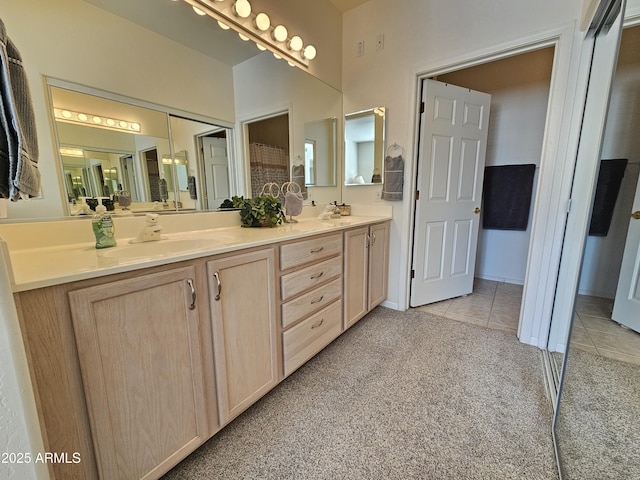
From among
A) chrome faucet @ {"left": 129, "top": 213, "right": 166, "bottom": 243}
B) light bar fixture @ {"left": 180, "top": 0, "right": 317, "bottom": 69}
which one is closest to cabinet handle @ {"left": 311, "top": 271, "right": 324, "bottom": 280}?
chrome faucet @ {"left": 129, "top": 213, "right": 166, "bottom": 243}

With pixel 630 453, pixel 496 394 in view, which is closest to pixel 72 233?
pixel 496 394

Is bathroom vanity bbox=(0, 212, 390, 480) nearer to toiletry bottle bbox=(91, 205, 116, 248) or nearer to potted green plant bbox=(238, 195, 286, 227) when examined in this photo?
toiletry bottle bbox=(91, 205, 116, 248)

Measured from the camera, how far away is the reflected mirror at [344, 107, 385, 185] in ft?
7.82

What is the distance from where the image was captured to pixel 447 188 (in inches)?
95.9

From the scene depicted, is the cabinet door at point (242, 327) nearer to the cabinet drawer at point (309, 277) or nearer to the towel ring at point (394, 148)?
the cabinet drawer at point (309, 277)

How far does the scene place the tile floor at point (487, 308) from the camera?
225 cm

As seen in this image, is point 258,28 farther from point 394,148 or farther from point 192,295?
point 192,295

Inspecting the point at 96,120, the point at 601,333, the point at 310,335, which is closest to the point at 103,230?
the point at 96,120

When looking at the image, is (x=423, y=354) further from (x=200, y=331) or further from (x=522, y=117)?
(x=522, y=117)

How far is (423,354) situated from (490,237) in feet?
7.16

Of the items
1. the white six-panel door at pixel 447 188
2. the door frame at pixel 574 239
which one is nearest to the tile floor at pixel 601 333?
the door frame at pixel 574 239

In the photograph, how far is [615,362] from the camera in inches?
49.3

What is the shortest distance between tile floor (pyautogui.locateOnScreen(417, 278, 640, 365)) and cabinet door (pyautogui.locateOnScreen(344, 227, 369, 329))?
820 mm

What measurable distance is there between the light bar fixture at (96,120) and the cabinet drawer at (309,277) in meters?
1.08
